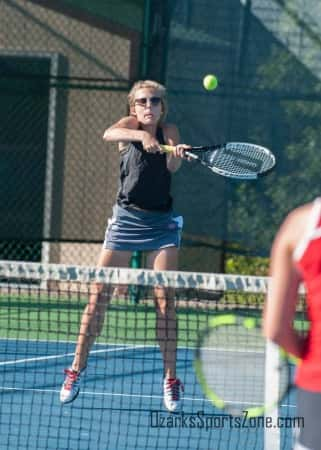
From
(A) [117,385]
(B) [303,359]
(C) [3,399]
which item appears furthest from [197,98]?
(B) [303,359]

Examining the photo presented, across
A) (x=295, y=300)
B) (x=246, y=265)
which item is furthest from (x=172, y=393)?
(x=246, y=265)

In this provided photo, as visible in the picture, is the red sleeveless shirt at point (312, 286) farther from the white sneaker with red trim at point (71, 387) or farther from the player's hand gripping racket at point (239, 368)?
the white sneaker with red trim at point (71, 387)

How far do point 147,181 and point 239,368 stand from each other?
2208 mm

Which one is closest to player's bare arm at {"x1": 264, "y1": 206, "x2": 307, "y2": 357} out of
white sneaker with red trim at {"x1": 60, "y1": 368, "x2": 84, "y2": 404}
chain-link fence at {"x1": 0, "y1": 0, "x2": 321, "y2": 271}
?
white sneaker with red trim at {"x1": 60, "y1": 368, "x2": 84, "y2": 404}

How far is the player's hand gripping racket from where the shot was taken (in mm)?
3096

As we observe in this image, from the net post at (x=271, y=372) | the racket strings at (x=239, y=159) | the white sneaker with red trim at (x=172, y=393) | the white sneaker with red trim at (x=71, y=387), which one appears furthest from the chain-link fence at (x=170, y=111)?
the net post at (x=271, y=372)

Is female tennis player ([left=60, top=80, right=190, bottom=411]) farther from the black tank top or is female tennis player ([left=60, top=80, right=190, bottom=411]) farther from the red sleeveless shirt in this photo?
the red sleeveless shirt

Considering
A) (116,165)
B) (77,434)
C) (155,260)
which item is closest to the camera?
(77,434)

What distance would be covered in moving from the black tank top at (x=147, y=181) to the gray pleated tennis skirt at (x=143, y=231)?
0.15ft

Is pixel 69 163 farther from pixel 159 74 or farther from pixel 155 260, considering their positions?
pixel 155 260

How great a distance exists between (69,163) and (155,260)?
166 inches

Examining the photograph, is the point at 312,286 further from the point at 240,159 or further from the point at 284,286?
the point at 240,159

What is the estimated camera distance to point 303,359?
2553 mm

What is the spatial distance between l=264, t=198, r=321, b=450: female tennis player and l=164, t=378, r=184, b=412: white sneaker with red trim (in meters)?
2.88
